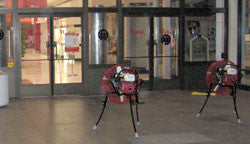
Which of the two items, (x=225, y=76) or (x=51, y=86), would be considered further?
(x=51, y=86)

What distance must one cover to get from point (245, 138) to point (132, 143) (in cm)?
191

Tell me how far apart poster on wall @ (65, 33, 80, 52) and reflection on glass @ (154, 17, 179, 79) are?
2313 millimetres

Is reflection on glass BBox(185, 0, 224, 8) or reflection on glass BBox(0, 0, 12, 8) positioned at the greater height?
reflection on glass BBox(185, 0, 224, 8)

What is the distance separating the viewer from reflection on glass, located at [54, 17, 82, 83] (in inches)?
449

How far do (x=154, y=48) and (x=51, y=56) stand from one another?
3017mm

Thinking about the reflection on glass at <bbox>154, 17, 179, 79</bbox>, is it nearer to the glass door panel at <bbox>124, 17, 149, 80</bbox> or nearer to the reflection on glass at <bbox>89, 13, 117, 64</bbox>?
the glass door panel at <bbox>124, 17, 149, 80</bbox>

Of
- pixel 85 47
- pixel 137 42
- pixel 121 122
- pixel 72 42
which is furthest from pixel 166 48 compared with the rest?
pixel 121 122

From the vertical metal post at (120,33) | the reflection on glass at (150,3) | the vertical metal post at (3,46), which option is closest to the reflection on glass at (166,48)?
the reflection on glass at (150,3)

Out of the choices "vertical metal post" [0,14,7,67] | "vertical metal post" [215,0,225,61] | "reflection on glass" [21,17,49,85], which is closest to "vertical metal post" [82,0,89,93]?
"reflection on glass" [21,17,49,85]

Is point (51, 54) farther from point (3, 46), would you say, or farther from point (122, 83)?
point (122, 83)

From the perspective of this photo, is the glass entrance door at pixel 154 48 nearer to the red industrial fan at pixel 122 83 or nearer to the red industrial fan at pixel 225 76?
A: the red industrial fan at pixel 225 76

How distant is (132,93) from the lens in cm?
708

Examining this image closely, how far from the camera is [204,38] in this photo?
12.6 meters

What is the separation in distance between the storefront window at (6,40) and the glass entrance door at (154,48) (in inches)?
126
